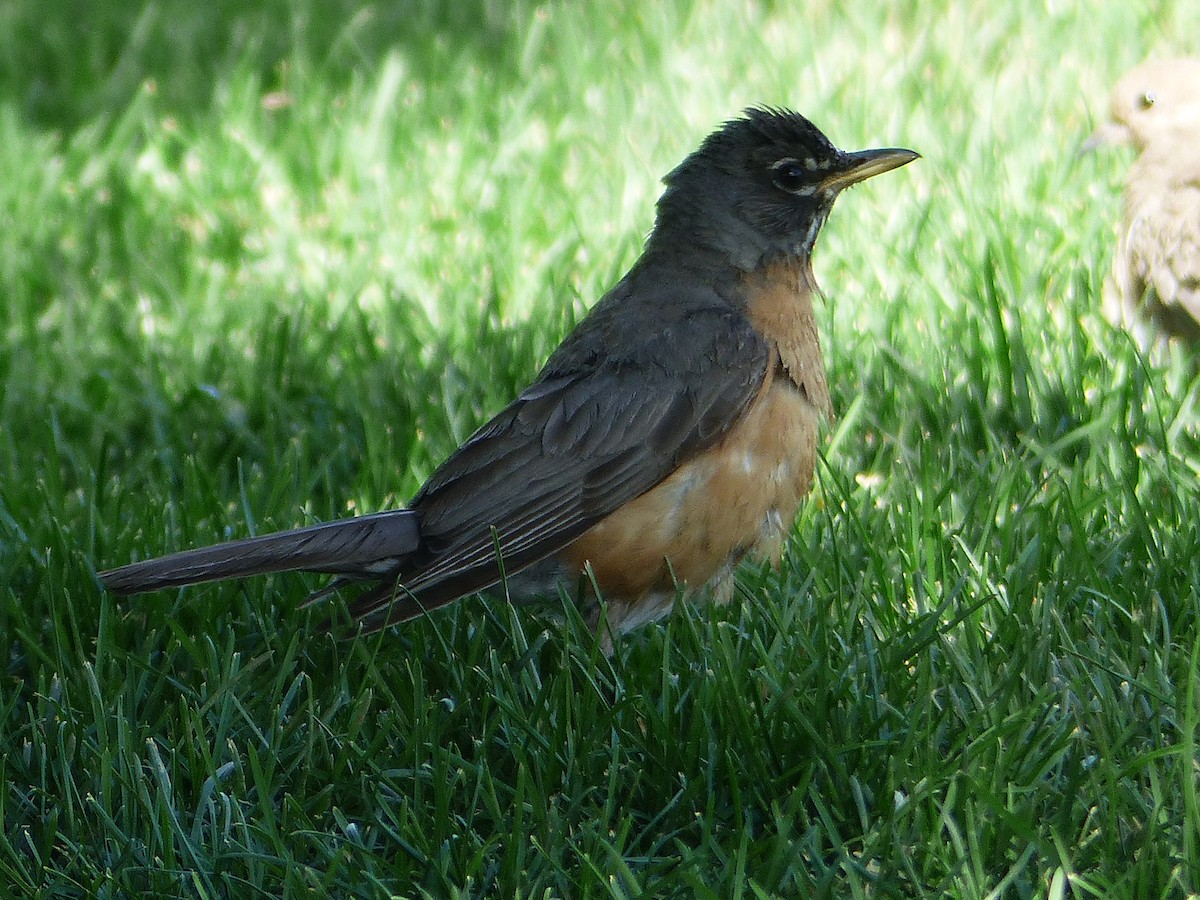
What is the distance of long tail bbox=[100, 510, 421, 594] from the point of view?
328 centimetres

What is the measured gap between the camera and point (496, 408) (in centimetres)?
474

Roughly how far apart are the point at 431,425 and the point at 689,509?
4.04ft

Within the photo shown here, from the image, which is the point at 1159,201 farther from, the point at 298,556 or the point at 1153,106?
the point at 298,556

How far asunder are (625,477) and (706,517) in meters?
0.20

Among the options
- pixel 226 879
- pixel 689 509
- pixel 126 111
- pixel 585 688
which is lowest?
pixel 226 879

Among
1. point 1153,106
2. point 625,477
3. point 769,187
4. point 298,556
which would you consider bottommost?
point 298,556

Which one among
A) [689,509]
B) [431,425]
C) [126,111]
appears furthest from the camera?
[126,111]

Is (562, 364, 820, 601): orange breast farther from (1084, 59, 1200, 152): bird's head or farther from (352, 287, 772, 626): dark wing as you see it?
(1084, 59, 1200, 152): bird's head

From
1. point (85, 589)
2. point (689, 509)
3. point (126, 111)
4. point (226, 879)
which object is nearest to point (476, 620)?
point (689, 509)

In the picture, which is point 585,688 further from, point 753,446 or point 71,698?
point 71,698

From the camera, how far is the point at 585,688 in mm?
3166

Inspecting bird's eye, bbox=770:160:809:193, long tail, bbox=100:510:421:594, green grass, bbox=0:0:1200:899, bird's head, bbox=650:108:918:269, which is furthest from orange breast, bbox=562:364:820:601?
bird's eye, bbox=770:160:809:193

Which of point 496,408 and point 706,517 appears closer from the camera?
point 706,517

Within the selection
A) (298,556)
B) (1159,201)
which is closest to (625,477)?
(298,556)
